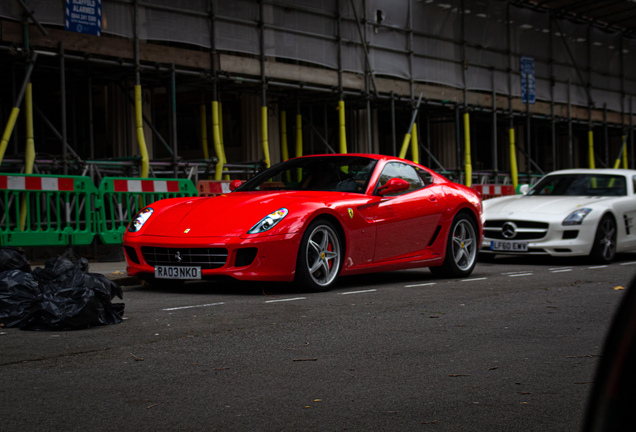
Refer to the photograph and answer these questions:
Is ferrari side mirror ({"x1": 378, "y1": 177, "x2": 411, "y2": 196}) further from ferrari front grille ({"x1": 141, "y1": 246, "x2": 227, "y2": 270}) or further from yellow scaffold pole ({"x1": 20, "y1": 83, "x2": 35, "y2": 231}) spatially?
yellow scaffold pole ({"x1": 20, "y1": 83, "x2": 35, "y2": 231})

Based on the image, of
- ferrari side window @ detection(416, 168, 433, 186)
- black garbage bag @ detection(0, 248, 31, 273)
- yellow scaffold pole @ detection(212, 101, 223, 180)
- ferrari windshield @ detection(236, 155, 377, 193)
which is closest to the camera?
black garbage bag @ detection(0, 248, 31, 273)

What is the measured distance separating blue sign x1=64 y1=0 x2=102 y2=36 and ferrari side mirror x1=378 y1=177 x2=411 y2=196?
676 centimetres

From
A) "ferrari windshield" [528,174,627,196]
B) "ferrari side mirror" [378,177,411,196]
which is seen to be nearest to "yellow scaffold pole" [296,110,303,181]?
"ferrari windshield" [528,174,627,196]

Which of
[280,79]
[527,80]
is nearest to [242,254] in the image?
[280,79]

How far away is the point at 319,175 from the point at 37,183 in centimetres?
387

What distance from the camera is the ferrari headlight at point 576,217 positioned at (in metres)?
12.0

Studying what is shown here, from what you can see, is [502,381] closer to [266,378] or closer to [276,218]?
[266,378]

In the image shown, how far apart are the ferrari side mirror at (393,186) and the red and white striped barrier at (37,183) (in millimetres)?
4419

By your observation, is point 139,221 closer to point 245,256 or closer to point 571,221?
point 245,256

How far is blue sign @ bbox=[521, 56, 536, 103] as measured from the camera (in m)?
24.7

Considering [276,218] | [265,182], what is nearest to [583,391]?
[276,218]

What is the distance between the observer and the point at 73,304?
19.6 feet

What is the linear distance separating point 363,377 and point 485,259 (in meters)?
8.84

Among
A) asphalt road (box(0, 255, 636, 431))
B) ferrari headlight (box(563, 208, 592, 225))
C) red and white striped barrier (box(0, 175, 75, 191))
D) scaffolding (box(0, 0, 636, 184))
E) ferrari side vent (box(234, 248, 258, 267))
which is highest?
scaffolding (box(0, 0, 636, 184))
